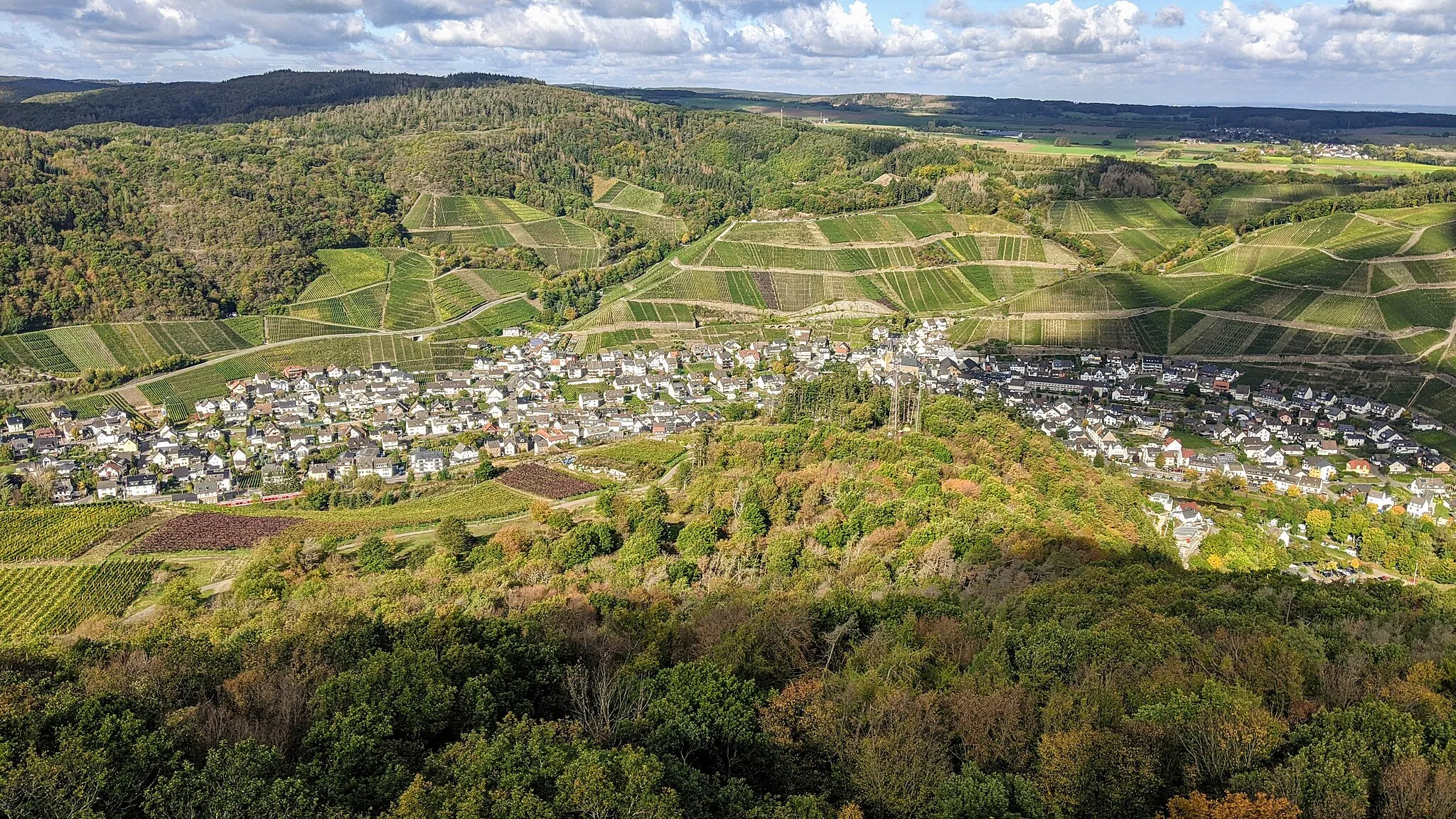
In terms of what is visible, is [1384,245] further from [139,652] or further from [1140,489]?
[139,652]

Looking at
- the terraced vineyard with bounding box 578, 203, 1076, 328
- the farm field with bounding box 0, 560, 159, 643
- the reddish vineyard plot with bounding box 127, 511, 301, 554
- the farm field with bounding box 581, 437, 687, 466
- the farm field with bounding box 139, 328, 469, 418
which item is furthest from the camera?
the terraced vineyard with bounding box 578, 203, 1076, 328

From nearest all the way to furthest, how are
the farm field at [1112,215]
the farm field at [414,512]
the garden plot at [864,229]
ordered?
the farm field at [414,512], the garden plot at [864,229], the farm field at [1112,215]

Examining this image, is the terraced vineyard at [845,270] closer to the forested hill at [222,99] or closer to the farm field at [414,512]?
the farm field at [414,512]

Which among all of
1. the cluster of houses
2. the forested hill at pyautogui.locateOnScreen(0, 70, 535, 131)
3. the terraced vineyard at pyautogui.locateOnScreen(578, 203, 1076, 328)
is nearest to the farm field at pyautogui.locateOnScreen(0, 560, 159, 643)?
the cluster of houses

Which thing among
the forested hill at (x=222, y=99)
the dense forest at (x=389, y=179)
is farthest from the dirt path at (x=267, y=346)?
the forested hill at (x=222, y=99)

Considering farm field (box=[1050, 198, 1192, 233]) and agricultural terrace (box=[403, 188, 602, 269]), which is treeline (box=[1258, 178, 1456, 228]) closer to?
farm field (box=[1050, 198, 1192, 233])
